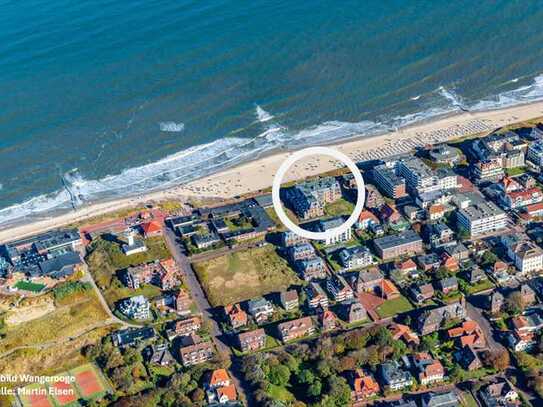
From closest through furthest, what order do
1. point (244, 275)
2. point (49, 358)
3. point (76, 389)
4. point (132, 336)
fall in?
point (76, 389), point (49, 358), point (132, 336), point (244, 275)

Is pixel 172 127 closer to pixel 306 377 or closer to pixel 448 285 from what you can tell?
pixel 448 285

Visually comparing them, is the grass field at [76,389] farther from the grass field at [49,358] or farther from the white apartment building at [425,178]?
the white apartment building at [425,178]

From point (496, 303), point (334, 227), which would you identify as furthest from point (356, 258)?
point (496, 303)

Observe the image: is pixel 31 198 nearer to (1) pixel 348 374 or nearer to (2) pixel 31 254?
(2) pixel 31 254

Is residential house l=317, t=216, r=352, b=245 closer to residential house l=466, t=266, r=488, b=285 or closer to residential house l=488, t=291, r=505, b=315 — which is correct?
residential house l=466, t=266, r=488, b=285

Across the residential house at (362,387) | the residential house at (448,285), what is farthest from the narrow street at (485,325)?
the residential house at (362,387)
